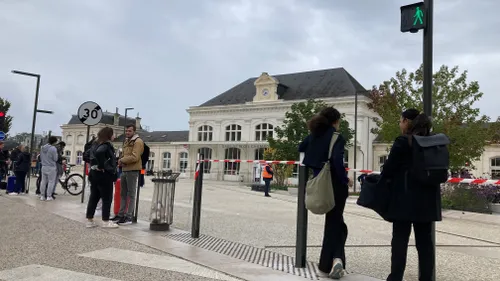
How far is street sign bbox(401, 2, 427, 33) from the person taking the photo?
13.3 feet

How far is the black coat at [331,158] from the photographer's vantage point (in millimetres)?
4016

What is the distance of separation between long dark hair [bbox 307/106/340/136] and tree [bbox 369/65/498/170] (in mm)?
12539

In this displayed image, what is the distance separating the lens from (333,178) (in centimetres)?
412

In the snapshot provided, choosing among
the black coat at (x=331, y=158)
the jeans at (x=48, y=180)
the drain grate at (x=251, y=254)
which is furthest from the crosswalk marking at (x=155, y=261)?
the jeans at (x=48, y=180)

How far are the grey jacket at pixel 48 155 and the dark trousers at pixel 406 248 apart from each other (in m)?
9.86

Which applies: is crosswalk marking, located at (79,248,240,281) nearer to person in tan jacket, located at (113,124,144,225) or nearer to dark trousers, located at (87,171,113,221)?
dark trousers, located at (87,171,113,221)

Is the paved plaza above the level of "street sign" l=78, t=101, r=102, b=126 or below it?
below

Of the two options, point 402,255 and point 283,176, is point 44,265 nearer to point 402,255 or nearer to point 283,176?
point 402,255

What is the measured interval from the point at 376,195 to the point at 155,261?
2.59m

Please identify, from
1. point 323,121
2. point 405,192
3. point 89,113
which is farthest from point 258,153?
point 405,192

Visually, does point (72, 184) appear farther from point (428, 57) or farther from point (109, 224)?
point (428, 57)

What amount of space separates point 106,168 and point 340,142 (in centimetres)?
427

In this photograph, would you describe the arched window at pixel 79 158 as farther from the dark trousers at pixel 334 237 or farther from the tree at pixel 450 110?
the dark trousers at pixel 334 237

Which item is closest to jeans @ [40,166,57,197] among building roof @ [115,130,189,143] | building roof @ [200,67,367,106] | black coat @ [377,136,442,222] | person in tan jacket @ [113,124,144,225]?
person in tan jacket @ [113,124,144,225]
